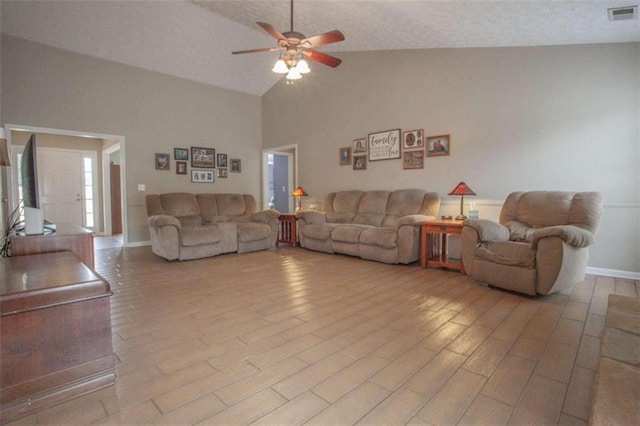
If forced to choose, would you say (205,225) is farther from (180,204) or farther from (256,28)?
(256,28)

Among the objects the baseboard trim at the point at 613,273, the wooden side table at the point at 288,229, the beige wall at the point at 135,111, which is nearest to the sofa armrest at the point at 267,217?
the wooden side table at the point at 288,229

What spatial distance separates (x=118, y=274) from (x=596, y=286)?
505cm

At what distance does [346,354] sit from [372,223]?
10.3 ft

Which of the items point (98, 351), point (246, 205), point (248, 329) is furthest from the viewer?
point (246, 205)

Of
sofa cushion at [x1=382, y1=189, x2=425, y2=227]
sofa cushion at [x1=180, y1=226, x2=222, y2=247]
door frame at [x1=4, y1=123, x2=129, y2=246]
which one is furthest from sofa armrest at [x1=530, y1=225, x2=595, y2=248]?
door frame at [x1=4, y1=123, x2=129, y2=246]

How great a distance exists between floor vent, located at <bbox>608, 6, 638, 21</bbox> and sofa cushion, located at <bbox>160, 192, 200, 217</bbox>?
5601 mm

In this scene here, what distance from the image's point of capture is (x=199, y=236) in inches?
171

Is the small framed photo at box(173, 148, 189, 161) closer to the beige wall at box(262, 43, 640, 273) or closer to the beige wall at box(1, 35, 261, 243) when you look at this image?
the beige wall at box(1, 35, 261, 243)

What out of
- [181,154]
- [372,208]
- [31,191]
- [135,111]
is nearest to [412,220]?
[372,208]

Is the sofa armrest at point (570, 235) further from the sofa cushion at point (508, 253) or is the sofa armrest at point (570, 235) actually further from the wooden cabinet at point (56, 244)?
the wooden cabinet at point (56, 244)

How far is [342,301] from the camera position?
8.73ft

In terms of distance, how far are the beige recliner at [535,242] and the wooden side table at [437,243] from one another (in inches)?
14.9

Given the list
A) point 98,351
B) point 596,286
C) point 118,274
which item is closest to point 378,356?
point 98,351

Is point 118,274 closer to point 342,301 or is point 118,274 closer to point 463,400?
point 342,301
